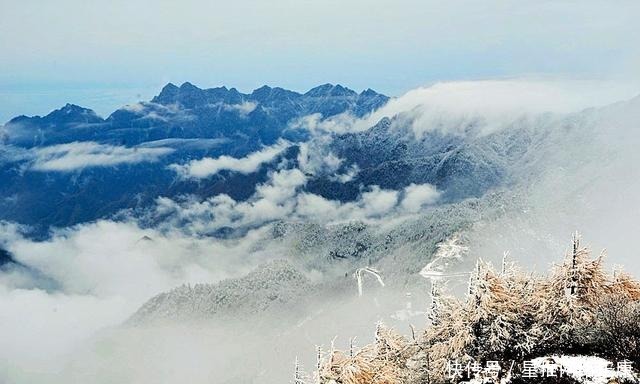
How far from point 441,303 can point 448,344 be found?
585 cm

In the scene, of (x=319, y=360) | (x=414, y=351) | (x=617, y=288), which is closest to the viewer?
(x=319, y=360)

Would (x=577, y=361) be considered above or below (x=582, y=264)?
below

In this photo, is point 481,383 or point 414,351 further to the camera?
point 414,351

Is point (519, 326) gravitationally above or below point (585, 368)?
above

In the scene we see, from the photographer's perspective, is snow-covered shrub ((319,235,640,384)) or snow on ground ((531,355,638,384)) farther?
snow-covered shrub ((319,235,640,384))

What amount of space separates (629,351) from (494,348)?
30.6 feet

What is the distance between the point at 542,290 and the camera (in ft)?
171

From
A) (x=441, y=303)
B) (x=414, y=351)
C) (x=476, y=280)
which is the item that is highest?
(x=476, y=280)

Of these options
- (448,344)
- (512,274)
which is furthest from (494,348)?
(512,274)

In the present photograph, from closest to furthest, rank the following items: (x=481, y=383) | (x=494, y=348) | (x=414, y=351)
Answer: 1. (x=481, y=383)
2. (x=494, y=348)
3. (x=414, y=351)

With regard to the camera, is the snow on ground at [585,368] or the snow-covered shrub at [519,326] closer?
the snow on ground at [585,368]

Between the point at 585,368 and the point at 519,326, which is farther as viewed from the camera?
the point at 519,326

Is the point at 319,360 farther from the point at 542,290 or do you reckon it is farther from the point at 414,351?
the point at 542,290

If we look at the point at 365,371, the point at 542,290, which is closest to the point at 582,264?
the point at 542,290
